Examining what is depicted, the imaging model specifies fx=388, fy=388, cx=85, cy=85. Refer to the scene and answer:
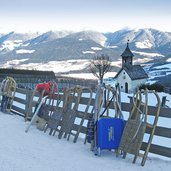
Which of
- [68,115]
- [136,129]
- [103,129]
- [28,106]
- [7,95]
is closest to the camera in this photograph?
[136,129]

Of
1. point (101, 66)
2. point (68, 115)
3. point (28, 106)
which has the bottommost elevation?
point (101, 66)

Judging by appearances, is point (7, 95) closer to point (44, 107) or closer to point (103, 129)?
point (44, 107)

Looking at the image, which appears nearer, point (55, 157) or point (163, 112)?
point (163, 112)

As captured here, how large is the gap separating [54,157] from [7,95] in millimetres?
7852

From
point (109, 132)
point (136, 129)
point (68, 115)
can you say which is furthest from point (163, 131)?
point (68, 115)

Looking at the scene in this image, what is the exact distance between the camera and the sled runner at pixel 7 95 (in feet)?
51.4

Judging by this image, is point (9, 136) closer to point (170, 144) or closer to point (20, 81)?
point (170, 144)

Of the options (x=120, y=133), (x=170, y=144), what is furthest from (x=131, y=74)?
(x=120, y=133)

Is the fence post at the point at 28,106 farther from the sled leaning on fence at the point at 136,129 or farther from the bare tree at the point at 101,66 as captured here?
the bare tree at the point at 101,66

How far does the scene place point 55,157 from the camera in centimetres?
836

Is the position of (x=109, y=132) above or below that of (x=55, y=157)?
above

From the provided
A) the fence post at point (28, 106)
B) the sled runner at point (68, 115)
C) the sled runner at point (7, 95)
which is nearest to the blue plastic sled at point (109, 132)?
the sled runner at point (68, 115)

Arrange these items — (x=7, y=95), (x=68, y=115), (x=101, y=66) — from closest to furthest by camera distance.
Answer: (x=68, y=115) < (x=7, y=95) < (x=101, y=66)

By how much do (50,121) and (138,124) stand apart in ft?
12.8
